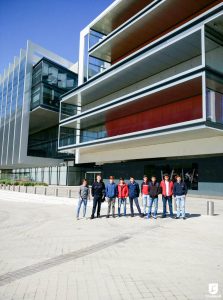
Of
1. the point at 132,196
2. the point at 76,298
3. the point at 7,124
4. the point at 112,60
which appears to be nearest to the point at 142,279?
the point at 76,298

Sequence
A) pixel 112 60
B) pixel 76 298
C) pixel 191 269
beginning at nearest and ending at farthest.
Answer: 1. pixel 76 298
2. pixel 191 269
3. pixel 112 60

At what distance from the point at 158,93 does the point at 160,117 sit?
316 centimetres

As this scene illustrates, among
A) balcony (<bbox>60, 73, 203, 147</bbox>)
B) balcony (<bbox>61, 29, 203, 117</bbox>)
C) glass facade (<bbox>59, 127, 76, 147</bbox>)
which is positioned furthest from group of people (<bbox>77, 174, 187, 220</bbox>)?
glass facade (<bbox>59, 127, 76, 147</bbox>)

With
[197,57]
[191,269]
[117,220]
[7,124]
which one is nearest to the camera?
[191,269]

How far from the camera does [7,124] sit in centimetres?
5356

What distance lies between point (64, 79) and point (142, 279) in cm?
4593

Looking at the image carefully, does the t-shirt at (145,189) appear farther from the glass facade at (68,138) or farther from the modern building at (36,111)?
the modern building at (36,111)

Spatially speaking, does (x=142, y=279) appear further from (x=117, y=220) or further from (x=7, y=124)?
(x=7, y=124)

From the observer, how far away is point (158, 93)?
23.9 meters

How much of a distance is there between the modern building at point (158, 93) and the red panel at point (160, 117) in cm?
9

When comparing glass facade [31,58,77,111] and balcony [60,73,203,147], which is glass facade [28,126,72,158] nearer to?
glass facade [31,58,77,111]

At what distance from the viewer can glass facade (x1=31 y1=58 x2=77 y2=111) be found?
44875 mm

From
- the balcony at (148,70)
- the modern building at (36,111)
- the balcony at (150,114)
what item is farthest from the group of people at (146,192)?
the modern building at (36,111)

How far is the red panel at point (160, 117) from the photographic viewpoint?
2294 centimetres
